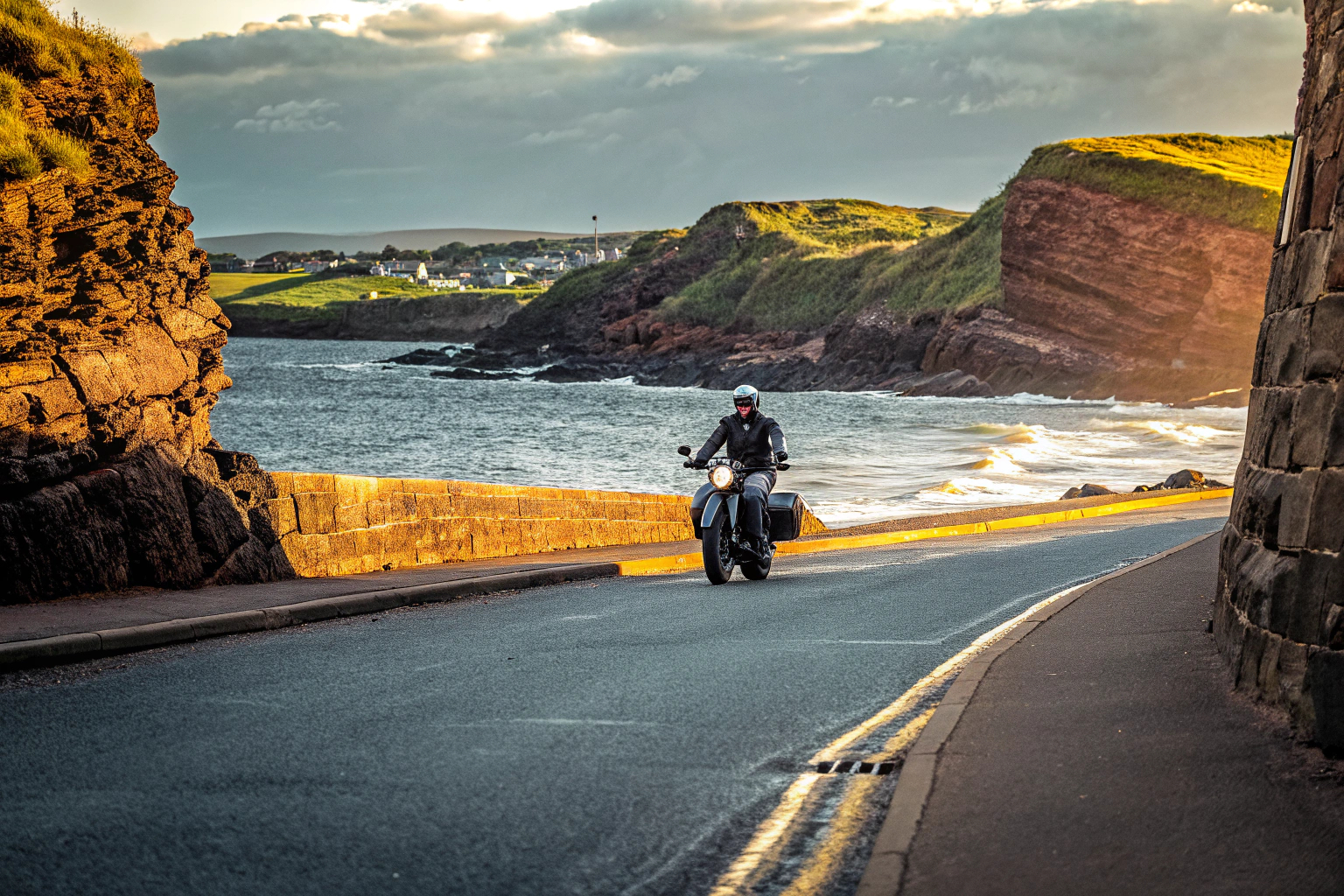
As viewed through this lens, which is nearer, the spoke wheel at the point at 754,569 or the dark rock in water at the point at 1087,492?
the spoke wheel at the point at 754,569

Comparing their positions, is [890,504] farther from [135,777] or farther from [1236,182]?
[1236,182]

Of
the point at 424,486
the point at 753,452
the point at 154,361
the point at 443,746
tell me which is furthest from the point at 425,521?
the point at 443,746

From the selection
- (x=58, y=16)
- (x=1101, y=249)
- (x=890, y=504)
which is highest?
(x=1101, y=249)

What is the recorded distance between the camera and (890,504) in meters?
32.7

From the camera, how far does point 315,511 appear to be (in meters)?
11.8

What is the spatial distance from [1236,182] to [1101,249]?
8135mm

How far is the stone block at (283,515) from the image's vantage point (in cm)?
1130

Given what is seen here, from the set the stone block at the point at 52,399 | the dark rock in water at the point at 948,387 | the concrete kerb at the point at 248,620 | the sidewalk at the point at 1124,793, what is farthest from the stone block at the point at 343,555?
the dark rock in water at the point at 948,387

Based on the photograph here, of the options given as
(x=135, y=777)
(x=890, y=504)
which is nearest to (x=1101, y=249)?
(x=890, y=504)

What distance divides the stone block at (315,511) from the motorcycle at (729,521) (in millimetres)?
3426

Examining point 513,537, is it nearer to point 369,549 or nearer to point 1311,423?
point 369,549

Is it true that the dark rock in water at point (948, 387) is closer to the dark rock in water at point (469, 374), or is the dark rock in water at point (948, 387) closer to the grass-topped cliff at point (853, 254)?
the grass-topped cliff at point (853, 254)

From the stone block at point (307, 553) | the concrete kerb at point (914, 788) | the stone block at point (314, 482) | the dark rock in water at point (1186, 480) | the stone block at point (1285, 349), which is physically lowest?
the stone block at point (307, 553)

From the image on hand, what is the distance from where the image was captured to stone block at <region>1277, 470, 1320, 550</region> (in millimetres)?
5809
